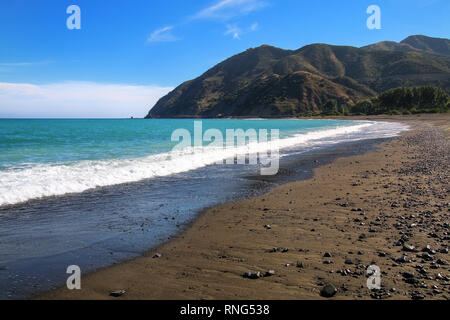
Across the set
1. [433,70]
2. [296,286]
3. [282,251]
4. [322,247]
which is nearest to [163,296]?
[296,286]

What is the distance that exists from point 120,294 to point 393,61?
225m

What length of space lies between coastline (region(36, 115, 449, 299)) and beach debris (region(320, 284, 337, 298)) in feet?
0.27

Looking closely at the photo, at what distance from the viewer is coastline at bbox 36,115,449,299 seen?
4148 millimetres

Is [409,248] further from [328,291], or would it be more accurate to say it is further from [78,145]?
[78,145]

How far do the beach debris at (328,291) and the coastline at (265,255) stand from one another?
0.27 ft

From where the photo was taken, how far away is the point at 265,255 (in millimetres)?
5266

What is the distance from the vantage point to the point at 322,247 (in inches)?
217

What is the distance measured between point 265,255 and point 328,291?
4.75 ft

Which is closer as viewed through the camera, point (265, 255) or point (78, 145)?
point (265, 255)

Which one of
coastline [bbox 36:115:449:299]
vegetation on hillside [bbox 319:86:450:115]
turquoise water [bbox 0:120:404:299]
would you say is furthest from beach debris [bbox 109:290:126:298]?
vegetation on hillside [bbox 319:86:450:115]

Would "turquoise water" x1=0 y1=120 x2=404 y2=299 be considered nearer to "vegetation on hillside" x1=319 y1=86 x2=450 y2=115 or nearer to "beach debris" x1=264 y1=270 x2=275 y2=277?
"beach debris" x1=264 y1=270 x2=275 y2=277

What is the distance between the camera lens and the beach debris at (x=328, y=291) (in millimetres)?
3942

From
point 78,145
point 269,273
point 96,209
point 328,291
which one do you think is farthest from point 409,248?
point 78,145

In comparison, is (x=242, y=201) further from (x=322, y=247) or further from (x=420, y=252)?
(x=420, y=252)
